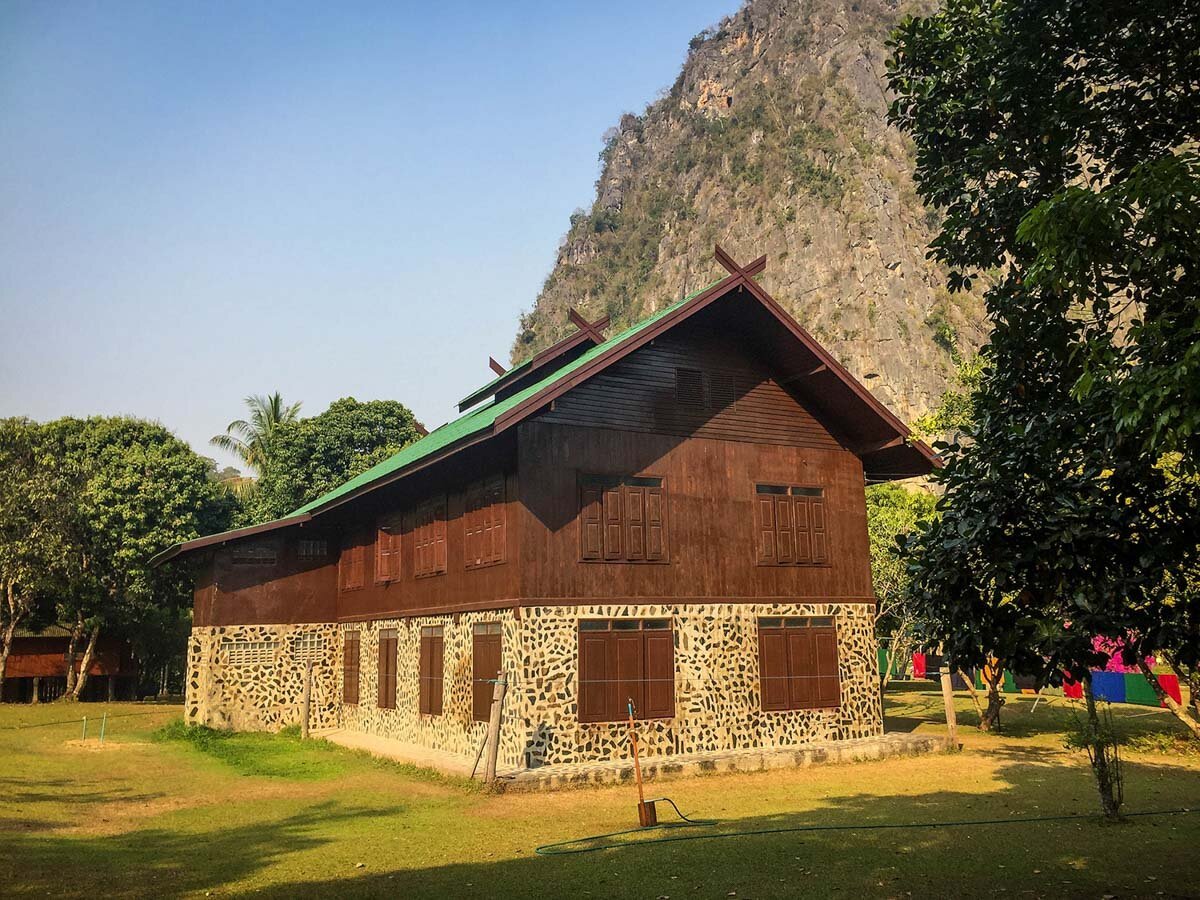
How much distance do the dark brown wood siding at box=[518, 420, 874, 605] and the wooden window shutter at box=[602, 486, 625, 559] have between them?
4.9 inches

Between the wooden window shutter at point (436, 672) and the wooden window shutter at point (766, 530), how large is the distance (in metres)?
6.98

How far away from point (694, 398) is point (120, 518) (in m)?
26.4

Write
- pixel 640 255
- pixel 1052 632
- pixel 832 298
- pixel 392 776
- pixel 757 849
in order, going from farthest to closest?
pixel 640 255 < pixel 832 298 < pixel 392 776 < pixel 757 849 < pixel 1052 632

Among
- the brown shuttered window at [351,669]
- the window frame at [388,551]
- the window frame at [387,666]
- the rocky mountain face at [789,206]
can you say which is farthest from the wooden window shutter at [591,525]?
the rocky mountain face at [789,206]

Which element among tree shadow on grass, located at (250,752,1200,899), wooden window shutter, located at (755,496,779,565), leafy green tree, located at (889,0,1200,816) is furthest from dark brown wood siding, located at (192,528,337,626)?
leafy green tree, located at (889,0,1200,816)

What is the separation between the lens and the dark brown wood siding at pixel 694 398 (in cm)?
1769

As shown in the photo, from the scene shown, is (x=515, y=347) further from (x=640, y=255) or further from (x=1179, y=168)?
(x=1179, y=168)

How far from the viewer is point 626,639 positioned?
17.1m

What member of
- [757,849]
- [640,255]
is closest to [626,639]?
[757,849]

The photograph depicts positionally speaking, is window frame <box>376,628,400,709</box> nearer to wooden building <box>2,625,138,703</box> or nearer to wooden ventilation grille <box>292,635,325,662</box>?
wooden ventilation grille <box>292,635,325,662</box>

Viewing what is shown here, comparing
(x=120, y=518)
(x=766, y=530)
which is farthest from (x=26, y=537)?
(x=766, y=530)

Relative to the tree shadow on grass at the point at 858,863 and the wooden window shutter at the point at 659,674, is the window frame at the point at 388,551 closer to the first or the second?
the wooden window shutter at the point at 659,674

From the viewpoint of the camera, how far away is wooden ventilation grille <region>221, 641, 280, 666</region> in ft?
79.0

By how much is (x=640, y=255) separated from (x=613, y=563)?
81.1 metres
